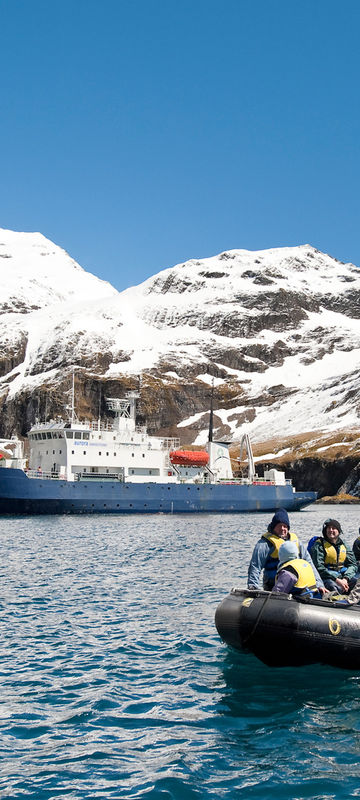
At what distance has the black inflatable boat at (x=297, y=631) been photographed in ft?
38.2

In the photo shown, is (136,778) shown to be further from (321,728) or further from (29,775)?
(321,728)

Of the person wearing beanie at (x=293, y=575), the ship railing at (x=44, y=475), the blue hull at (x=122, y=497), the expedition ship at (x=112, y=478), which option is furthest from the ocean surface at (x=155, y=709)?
the ship railing at (x=44, y=475)

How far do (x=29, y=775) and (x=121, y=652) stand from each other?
5.61 meters

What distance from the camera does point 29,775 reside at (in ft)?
27.2

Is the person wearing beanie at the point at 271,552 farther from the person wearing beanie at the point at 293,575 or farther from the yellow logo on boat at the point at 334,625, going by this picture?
Result: the yellow logo on boat at the point at 334,625

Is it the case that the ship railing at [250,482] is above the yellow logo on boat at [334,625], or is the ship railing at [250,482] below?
above

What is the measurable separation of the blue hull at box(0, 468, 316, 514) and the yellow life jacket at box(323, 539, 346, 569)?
50011 mm

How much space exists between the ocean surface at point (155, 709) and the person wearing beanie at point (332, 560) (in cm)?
263

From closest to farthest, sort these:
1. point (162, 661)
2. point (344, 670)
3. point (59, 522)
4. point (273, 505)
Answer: point (344, 670) → point (162, 661) → point (59, 522) → point (273, 505)

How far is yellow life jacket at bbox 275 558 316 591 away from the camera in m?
12.4

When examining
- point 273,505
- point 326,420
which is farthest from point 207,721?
point 326,420

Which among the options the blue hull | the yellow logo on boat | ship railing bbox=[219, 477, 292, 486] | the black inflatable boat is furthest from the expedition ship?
the yellow logo on boat

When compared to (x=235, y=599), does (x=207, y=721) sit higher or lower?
lower

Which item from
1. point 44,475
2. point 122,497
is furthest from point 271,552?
point 44,475
